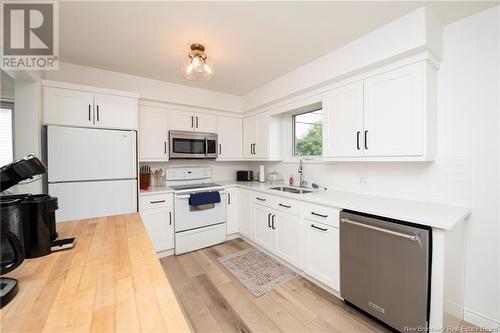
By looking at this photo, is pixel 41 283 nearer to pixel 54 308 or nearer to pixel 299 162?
pixel 54 308

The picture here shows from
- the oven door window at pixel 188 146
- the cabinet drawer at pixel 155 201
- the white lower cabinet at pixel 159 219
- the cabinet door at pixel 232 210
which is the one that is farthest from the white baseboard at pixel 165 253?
the oven door window at pixel 188 146

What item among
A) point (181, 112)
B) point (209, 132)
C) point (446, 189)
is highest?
point (181, 112)

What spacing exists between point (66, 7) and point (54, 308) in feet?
6.65

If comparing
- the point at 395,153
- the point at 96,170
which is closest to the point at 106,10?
the point at 96,170

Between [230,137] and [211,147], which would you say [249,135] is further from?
[211,147]

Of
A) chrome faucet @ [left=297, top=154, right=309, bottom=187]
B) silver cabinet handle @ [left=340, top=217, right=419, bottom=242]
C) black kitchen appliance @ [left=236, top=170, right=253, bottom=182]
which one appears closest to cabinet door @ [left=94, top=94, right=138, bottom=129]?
black kitchen appliance @ [left=236, top=170, right=253, bottom=182]

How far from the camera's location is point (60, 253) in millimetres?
1016

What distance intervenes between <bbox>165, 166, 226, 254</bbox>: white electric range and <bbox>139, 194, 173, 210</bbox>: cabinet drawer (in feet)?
0.30

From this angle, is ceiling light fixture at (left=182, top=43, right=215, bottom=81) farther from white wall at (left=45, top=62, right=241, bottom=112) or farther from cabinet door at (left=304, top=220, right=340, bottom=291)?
cabinet door at (left=304, top=220, right=340, bottom=291)

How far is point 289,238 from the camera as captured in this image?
243cm

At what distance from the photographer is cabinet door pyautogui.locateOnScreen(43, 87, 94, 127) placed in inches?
84.8

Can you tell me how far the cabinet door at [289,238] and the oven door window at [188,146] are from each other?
1624 mm

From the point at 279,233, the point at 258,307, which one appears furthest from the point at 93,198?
the point at 279,233

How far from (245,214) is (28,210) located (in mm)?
2512
